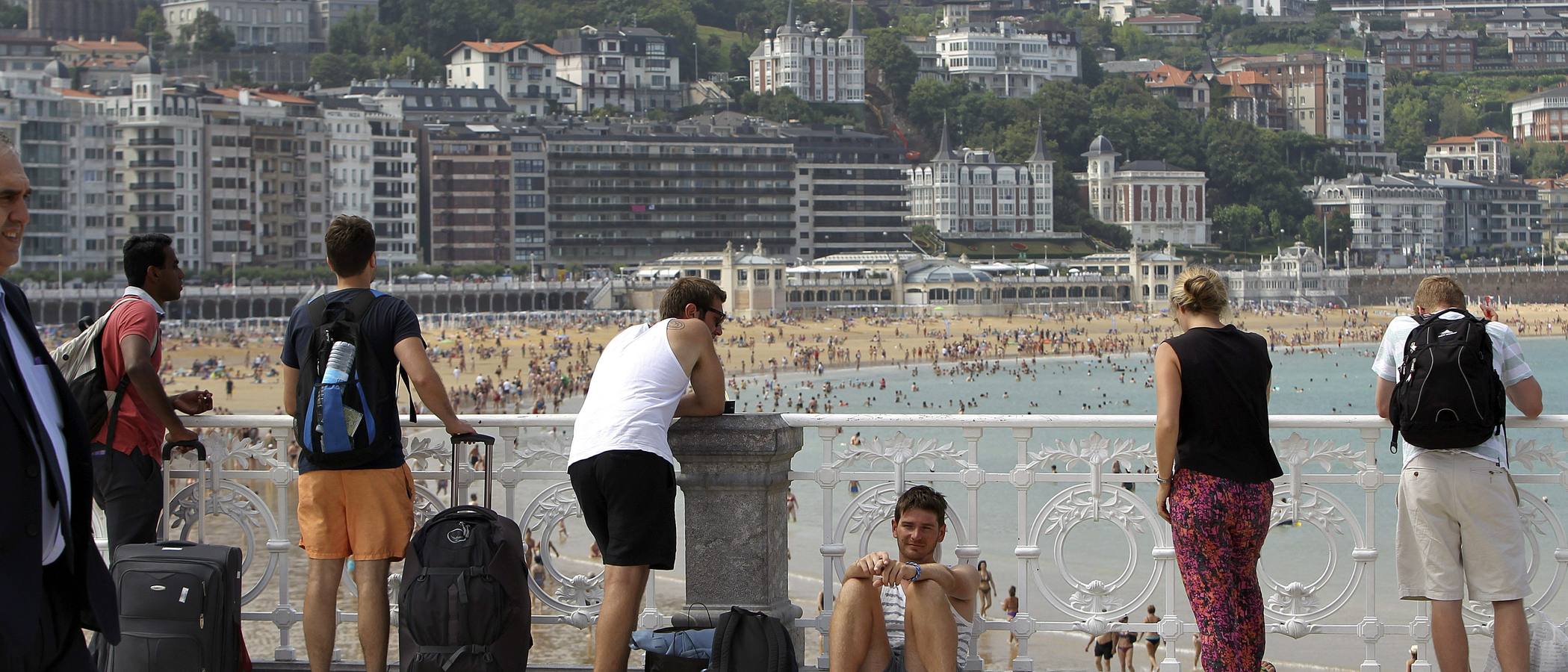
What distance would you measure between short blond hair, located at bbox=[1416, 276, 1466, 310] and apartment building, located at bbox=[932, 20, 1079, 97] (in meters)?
151

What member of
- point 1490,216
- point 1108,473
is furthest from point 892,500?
point 1490,216

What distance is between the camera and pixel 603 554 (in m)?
5.75

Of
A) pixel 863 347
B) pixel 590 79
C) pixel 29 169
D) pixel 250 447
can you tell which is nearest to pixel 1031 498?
pixel 250 447

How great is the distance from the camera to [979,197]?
12900 centimetres

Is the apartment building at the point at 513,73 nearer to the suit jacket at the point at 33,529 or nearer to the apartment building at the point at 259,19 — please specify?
the apartment building at the point at 259,19

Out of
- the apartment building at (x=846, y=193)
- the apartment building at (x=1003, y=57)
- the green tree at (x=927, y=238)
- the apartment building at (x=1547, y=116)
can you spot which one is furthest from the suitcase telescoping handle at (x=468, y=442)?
the apartment building at (x=1547, y=116)

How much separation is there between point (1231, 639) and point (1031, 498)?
22827 mm

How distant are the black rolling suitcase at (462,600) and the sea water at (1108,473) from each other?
3.67ft

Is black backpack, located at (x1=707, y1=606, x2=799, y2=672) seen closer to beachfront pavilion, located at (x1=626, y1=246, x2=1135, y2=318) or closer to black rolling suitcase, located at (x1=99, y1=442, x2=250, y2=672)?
black rolling suitcase, located at (x1=99, y1=442, x2=250, y2=672)

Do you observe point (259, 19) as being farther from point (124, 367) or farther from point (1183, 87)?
point (124, 367)

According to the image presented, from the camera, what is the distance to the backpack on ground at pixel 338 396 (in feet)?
18.8

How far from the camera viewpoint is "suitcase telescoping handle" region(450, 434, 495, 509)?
5.82 meters

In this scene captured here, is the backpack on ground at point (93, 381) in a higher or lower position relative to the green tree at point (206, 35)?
lower

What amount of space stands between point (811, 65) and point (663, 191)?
3235 cm
